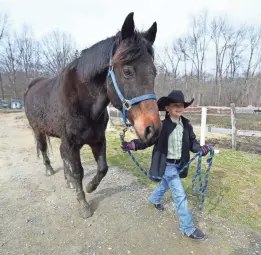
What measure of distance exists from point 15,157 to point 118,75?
4.93 m

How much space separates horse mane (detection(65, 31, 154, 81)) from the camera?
6.63ft

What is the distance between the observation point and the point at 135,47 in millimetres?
2014

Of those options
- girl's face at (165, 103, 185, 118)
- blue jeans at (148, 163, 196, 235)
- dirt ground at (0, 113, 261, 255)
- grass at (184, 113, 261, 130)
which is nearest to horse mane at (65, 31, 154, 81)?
girl's face at (165, 103, 185, 118)

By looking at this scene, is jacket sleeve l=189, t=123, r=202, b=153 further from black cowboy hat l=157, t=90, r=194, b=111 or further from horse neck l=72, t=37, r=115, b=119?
horse neck l=72, t=37, r=115, b=119

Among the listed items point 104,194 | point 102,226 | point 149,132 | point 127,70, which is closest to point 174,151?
point 149,132

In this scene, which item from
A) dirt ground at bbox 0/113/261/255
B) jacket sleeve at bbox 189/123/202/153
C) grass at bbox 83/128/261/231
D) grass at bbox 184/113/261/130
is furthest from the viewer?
grass at bbox 184/113/261/130

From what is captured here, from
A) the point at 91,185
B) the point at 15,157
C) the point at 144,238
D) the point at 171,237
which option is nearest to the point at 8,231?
the point at 91,185

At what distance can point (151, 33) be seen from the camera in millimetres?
2373

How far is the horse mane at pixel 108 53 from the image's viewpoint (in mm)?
2020

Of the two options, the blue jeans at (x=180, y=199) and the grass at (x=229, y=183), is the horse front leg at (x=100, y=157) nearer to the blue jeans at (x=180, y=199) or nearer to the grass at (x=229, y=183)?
the blue jeans at (x=180, y=199)

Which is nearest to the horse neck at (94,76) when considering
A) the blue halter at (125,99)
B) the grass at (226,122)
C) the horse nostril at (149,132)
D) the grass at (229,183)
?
the blue halter at (125,99)

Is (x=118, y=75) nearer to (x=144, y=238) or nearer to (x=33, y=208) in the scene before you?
(x=144, y=238)

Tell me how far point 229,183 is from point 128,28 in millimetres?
3415

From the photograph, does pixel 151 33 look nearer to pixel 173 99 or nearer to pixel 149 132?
pixel 173 99
